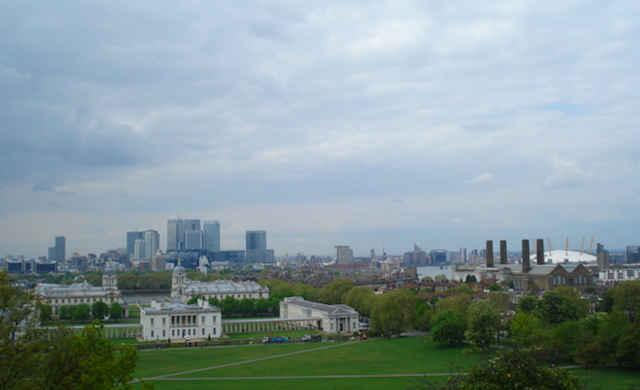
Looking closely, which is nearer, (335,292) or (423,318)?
(423,318)

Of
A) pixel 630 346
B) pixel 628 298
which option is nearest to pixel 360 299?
pixel 628 298

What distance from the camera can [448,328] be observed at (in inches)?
2046

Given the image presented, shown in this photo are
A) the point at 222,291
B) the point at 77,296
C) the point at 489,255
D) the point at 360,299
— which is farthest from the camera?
the point at 489,255

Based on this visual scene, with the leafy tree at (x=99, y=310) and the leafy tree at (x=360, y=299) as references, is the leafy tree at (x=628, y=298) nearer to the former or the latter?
the leafy tree at (x=360, y=299)

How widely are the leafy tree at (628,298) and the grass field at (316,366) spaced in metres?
26.9

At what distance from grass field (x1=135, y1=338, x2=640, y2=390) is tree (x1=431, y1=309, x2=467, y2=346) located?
123 cm

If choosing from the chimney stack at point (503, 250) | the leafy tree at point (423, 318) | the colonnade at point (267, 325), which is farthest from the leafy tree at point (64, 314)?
the chimney stack at point (503, 250)

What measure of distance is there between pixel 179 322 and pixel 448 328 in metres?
33.6

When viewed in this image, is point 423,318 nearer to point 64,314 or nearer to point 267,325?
point 267,325

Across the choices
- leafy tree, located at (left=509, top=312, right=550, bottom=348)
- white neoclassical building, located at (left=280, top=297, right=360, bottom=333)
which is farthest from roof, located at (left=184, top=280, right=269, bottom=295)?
leafy tree, located at (left=509, top=312, right=550, bottom=348)

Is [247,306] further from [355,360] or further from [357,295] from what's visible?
[355,360]

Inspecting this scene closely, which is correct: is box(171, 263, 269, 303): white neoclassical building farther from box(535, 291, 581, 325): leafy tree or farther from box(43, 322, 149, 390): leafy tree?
box(43, 322, 149, 390): leafy tree

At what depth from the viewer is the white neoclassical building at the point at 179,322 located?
216 ft

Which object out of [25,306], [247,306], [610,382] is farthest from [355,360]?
[247,306]
